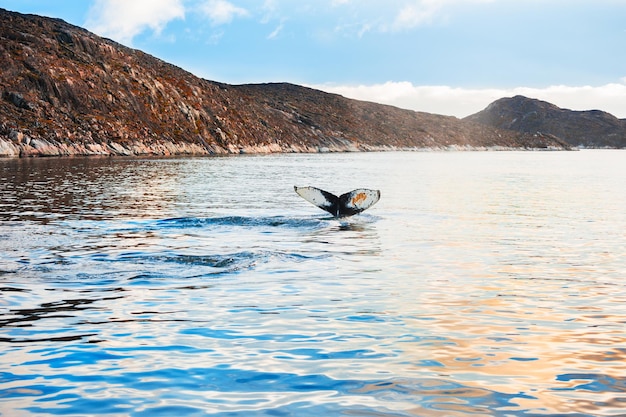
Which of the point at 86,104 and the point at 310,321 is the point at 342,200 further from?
the point at 86,104

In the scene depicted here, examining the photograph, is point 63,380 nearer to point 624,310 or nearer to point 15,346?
point 15,346

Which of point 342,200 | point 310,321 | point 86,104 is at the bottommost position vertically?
point 310,321

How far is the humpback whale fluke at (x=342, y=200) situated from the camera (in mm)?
31078

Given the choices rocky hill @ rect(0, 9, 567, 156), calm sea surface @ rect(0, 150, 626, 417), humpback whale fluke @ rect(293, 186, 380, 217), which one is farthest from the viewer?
rocky hill @ rect(0, 9, 567, 156)

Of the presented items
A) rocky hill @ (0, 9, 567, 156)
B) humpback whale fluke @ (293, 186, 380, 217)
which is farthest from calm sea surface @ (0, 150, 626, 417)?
rocky hill @ (0, 9, 567, 156)

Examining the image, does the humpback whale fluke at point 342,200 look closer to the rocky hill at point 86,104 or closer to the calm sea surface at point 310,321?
the calm sea surface at point 310,321

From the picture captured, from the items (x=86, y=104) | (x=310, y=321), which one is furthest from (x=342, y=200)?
(x=86, y=104)

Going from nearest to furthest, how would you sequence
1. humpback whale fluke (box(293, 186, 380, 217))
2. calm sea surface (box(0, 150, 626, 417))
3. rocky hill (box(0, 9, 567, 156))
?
calm sea surface (box(0, 150, 626, 417)) → humpback whale fluke (box(293, 186, 380, 217)) → rocky hill (box(0, 9, 567, 156))

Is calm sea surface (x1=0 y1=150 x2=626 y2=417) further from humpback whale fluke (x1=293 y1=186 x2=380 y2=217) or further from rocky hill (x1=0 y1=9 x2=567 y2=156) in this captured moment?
rocky hill (x1=0 y1=9 x2=567 y2=156)

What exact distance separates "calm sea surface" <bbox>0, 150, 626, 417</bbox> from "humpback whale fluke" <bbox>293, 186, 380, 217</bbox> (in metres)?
4.84

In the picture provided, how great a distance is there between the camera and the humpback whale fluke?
31078mm

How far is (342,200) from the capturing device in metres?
31.2

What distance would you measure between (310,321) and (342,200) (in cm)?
2004

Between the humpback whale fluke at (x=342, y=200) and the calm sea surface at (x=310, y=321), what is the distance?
4.84 m
